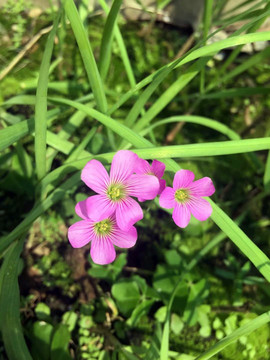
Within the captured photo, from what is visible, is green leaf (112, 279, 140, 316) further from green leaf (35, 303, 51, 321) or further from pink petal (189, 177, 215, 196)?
pink petal (189, 177, 215, 196)

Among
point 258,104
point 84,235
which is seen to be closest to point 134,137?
point 84,235

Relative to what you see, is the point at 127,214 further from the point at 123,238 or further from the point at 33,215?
the point at 33,215

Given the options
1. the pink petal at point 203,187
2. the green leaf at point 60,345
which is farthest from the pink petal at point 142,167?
the green leaf at point 60,345

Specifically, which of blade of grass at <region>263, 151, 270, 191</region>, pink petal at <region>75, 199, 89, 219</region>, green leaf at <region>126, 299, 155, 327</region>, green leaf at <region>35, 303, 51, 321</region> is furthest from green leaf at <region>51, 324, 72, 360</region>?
blade of grass at <region>263, 151, 270, 191</region>

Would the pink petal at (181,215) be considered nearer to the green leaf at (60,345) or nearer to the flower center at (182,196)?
the flower center at (182,196)

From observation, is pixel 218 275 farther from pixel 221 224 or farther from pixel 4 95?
pixel 4 95

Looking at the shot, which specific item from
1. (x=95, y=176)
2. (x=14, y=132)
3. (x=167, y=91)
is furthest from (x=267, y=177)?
(x=14, y=132)
